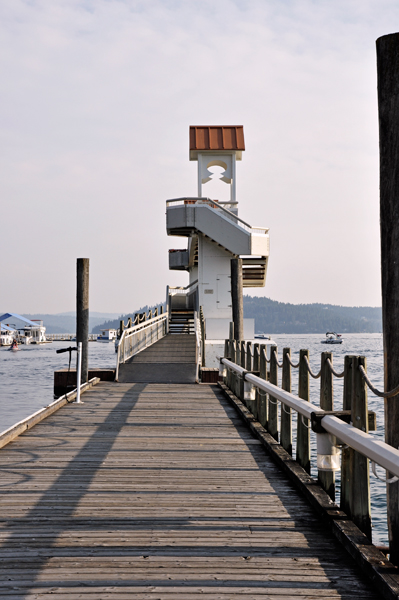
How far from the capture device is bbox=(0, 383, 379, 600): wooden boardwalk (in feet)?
12.1

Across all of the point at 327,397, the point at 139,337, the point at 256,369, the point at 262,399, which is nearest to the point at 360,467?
the point at 327,397

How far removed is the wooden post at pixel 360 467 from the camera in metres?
4.55

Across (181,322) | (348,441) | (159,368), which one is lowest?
(159,368)

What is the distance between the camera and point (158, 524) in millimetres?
4863

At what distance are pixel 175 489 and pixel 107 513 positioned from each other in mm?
994

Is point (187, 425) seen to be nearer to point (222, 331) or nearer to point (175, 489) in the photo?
point (175, 489)

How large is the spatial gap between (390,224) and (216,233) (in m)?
30.7

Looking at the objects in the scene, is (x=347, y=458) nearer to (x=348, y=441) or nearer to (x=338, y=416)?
(x=338, y=416)

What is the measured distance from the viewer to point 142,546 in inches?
171

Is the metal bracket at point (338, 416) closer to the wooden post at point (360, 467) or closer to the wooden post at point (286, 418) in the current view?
the wooden post at point (360, 467)

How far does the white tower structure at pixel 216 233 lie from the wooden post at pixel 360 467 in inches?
988

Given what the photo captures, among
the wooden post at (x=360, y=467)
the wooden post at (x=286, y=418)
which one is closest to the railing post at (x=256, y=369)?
the wooden post at (x=286, y=418)

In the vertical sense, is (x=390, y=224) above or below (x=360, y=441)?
above

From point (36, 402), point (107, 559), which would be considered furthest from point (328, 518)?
point (36, 402)
